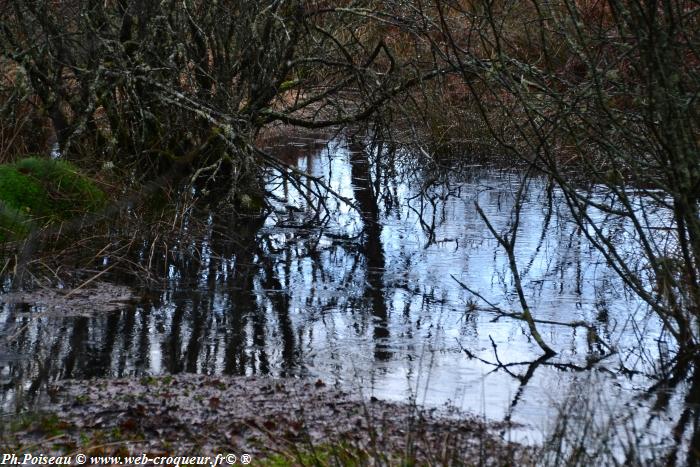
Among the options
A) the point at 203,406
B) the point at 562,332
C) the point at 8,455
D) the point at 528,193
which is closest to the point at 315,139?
the point at 528,193

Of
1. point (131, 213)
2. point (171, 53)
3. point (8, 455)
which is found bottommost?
point (8, 455)

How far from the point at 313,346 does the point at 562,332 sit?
6.05 ft

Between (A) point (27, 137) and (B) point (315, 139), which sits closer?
(A) point (27, 137)

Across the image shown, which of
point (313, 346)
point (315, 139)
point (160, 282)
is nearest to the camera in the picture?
point (313, 346)

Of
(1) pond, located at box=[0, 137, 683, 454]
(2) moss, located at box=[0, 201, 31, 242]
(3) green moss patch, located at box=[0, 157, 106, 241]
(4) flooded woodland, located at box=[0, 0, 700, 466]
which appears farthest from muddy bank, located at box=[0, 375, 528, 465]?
(3) green moss patch, located at box=[0, 157, 106, 241]

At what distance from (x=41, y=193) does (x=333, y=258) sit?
2.81m

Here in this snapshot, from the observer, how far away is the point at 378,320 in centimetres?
766

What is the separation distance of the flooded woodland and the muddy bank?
3 cm

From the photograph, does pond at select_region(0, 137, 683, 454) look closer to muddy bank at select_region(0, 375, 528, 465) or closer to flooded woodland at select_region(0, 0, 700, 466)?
flooded woodland at select_region(0, 0, 700, 466)

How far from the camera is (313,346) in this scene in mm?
7035

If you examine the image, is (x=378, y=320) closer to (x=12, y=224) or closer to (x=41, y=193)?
(x=12, y=224)

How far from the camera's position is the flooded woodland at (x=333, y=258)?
17.6 feet

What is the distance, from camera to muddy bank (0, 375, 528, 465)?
450cm

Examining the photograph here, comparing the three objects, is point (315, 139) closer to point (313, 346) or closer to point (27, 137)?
point (27, 137)
